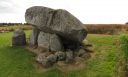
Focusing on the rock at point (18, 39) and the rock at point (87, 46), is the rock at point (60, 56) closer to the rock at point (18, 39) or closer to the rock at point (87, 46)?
the rock at point (87, 46)

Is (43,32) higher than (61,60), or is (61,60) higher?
(43,32)

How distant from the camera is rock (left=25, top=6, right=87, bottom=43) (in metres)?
20.7

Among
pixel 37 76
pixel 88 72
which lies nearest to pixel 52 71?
pixel 37 76

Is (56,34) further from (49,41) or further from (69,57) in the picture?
(69,57)

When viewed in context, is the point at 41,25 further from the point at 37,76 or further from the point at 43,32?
the point at 37,76

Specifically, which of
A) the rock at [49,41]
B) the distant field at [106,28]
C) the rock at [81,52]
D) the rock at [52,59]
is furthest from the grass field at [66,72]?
the distant field at [106,28]

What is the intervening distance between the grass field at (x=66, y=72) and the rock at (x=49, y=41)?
4.05ft

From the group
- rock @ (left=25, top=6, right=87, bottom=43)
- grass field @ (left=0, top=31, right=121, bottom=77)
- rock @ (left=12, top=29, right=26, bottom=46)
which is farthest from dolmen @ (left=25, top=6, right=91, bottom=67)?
rock @ (left=12, top=29, right=26, bottom=46)

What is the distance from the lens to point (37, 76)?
1961 cm

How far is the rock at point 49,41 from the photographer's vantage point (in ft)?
71.1

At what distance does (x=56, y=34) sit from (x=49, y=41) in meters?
1.04

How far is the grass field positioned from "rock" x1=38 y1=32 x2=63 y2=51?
1235mm

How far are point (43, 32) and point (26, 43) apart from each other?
8.50ft

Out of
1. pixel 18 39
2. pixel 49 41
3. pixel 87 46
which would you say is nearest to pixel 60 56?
pixel 49 41
